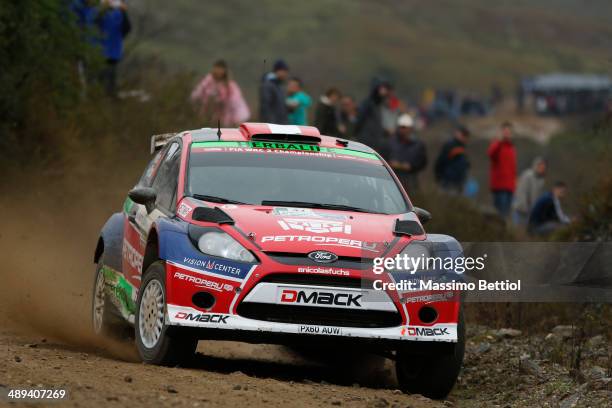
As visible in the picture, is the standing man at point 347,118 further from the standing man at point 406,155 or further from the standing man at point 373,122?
the standing man at point 406,155

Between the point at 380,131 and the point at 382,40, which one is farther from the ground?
the point at 382,40

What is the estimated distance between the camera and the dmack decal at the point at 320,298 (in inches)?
354

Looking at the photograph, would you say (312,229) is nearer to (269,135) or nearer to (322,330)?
(322,330)

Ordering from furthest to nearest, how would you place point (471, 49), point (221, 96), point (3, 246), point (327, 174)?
point (471, 49) < point (221, 96) < point (3, 246) < point (327, 174)

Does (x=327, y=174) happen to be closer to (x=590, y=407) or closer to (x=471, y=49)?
(x=590, y=407)

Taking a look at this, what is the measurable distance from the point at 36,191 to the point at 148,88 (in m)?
4.96

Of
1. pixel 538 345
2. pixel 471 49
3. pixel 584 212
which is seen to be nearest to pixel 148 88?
pixel 584 212

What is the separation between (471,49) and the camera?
417 feet

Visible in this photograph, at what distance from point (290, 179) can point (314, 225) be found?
3.16ft

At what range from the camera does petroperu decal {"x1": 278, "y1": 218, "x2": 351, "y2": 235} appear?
934cm

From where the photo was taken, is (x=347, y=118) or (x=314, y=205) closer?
(x=314, y=205)

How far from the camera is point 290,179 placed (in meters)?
10.3

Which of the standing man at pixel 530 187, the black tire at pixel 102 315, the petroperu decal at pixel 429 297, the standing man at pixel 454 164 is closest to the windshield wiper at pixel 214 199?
the petroperu decal at pixel 429 297

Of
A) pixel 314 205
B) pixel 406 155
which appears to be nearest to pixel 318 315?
pixel 314 205
